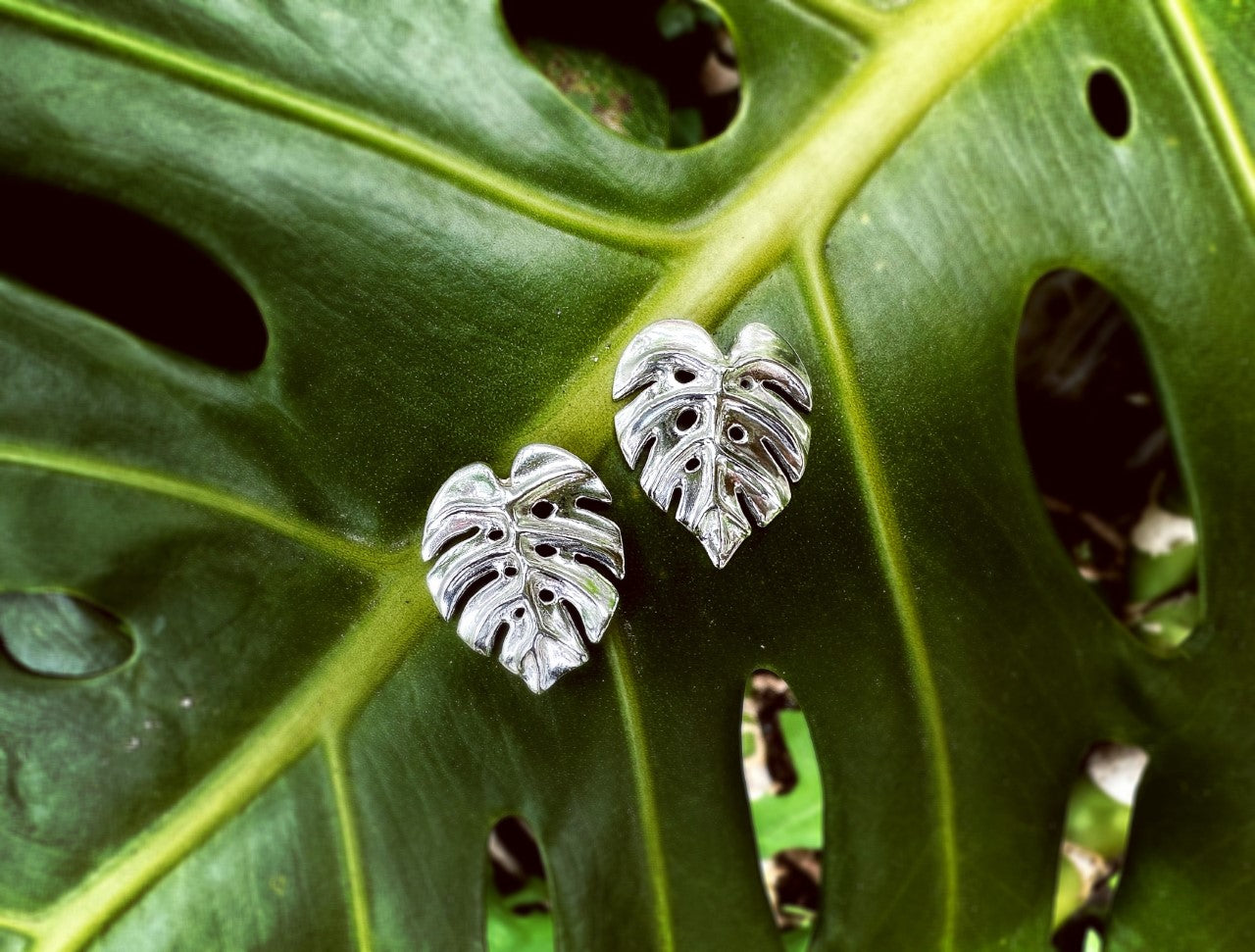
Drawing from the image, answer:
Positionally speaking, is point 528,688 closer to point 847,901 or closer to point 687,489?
point 687,489

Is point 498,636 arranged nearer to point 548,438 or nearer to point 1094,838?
point 548,438

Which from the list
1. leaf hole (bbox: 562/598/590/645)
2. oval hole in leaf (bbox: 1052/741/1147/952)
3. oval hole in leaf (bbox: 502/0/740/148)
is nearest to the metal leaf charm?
leaf hole (bbox: 562/598/590/645)

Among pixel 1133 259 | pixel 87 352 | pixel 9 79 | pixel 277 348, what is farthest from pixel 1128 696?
pixel 9 79

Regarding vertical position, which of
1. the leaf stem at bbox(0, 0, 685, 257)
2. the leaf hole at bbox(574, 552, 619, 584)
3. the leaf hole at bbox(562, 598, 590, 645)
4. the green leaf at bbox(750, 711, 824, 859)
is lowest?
the green leaf at bbox(750, 711, 824, 859)

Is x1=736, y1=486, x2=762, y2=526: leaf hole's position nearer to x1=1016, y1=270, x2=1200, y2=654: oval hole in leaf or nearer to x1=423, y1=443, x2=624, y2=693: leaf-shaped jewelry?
x1=423, y1=443, x2=624, y2=693: leaf-shaped jewelry

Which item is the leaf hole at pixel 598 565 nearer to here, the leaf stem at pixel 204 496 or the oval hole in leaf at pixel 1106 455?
the leaf stem at pixel 204 496

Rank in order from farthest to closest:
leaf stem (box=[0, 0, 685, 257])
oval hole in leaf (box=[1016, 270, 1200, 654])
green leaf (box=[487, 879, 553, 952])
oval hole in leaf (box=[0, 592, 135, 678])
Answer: oval hole in leaf (box=[1016, 270, 1200, 654]) < green leaf (box=[487, 879, 553, 952]) < oval hole in leaf (box=[0, 592, 135, 678]) < leaf stem (box=[0, 0, 685, 257])

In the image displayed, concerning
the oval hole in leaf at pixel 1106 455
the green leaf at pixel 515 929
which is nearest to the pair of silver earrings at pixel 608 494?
the green leaf at pixel 515 929
